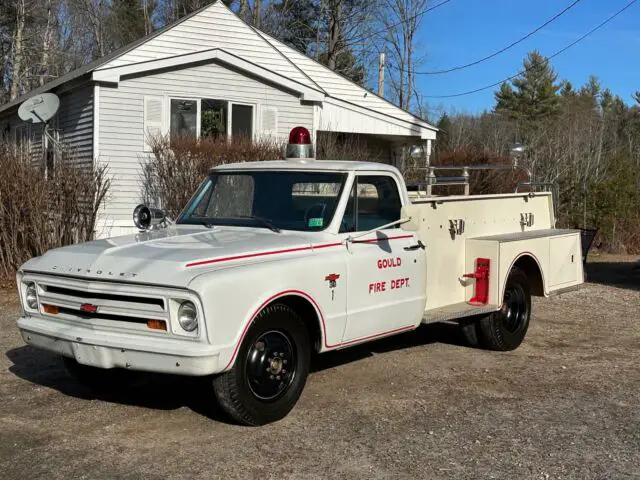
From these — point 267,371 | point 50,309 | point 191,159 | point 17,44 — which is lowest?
point 267,371

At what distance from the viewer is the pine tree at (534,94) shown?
49.1 meters

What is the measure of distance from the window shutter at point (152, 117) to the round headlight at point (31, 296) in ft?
33.0

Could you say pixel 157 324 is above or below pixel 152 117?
below

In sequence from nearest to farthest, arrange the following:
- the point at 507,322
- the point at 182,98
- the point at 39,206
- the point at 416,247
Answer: the point at 416,247, the point at 507,322, the point at 39,206, the point at 182,98

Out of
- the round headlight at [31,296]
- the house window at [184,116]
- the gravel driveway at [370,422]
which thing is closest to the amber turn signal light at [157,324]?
the gravel driveway at [370,422]

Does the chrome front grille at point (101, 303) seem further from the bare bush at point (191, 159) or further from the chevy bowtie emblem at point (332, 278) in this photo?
the bare bush at point (191, 159)

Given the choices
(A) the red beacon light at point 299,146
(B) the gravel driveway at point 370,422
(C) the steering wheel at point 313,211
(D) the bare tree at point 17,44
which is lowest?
(B) the gravel driveway at point 370,422

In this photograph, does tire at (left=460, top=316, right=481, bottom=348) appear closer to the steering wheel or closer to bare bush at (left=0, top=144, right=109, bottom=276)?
the steering wheel

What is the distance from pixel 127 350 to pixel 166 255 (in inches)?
24.7

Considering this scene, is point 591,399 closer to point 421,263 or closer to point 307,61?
point 421,263

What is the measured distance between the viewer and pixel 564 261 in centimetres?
792

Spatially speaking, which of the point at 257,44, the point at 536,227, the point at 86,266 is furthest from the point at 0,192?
the point at 257,44

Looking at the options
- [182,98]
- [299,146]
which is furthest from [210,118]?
[299,146]

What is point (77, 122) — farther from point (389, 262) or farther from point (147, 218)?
point (389, 262)
